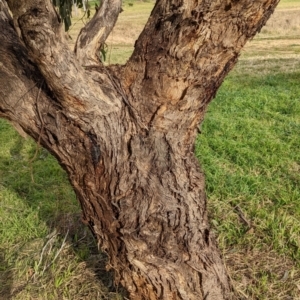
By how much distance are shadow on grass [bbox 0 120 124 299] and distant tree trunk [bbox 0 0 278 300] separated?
271 mm

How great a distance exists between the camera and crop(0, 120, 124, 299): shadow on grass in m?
2.64

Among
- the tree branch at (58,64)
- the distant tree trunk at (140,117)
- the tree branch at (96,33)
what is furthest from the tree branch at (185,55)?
the tree branch at (96,33)

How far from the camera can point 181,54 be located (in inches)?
65.1

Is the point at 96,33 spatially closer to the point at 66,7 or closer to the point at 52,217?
the point at 52,217

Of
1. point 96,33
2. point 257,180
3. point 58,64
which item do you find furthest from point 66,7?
point 58,64

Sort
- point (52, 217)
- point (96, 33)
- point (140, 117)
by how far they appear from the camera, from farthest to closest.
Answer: point (52, 217), point (96, 33), point (140, 117)

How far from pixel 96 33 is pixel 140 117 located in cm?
57

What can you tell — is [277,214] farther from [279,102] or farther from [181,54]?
[279,102]

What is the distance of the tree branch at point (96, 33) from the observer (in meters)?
2.05

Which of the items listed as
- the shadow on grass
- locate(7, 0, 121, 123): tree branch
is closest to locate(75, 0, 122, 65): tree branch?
locate(7, 0, 121, 123): tree branch

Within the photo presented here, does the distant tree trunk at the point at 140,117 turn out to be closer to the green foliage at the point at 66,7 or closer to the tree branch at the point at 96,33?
the tree branch at the point at 96,33

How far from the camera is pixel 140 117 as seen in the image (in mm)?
1855

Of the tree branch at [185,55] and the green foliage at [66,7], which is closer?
the tree branch at [185,55]

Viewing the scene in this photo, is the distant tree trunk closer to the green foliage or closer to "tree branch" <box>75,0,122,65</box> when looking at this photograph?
"tree branch" <box>75,0,122,65</box>
